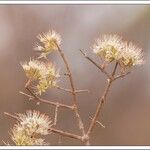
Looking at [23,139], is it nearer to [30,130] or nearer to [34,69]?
[30,130]

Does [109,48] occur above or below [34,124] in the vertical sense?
above

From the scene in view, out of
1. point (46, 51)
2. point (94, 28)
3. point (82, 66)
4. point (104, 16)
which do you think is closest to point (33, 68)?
point (46, 51)

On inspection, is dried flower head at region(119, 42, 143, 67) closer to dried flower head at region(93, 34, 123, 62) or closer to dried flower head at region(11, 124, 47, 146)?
dried flower head at region(93, 34, 123, 62)

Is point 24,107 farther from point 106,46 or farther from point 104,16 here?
point 106,46

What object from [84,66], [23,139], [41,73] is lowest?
[23,139]

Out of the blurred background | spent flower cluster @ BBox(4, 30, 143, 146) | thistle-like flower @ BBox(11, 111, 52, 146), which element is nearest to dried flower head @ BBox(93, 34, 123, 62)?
spent flower cluster @ BBox(4, 30, 143, 146)

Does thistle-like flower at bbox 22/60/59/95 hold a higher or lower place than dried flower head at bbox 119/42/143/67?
lower

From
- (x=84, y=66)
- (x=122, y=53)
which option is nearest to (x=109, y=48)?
(x=122, y=53)
